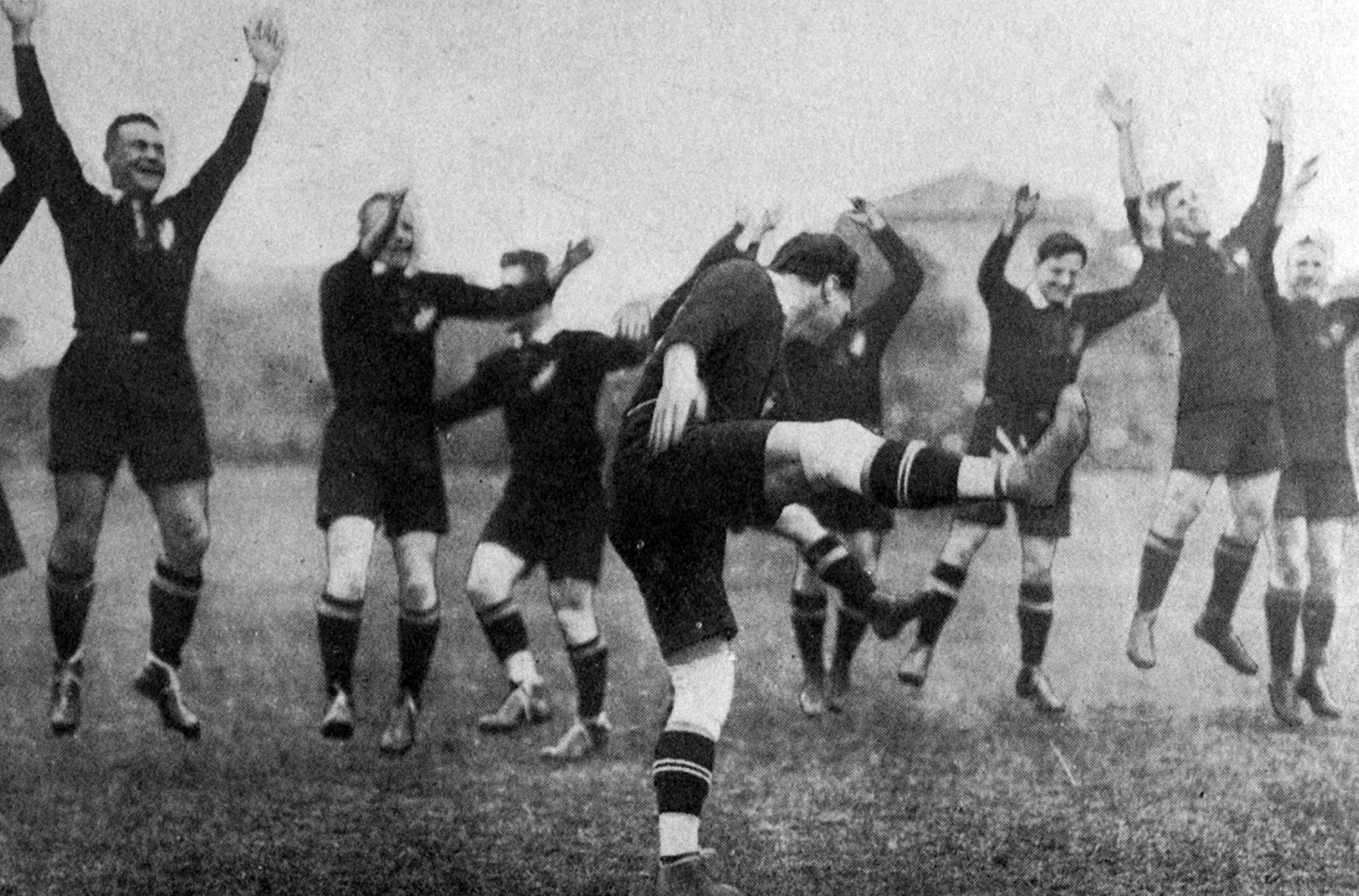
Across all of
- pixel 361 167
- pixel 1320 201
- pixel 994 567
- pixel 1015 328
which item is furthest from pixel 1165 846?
pixel 361 167

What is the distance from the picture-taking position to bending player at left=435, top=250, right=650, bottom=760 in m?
4.10

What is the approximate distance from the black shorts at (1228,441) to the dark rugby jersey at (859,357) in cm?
98

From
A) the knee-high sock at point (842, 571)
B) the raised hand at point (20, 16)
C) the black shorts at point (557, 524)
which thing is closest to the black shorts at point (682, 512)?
the black shorts at point (557, 524)

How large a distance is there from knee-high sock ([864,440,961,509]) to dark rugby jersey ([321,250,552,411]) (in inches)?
55.0

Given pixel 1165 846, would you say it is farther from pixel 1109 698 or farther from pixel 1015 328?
pixel 1015 328

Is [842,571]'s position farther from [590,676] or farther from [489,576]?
[489,576]

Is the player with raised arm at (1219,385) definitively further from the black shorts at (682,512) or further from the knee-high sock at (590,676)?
the knee-high sock at (590,676)

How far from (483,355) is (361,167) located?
2.30ft

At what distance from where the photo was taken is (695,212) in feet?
13.9

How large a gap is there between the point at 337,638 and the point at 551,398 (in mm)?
967

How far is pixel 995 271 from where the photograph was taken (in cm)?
429

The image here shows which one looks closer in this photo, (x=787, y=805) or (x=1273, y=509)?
(x=787, y=805)

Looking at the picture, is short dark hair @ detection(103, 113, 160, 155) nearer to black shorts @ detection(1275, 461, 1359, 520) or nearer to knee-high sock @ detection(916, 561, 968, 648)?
knee-high sock @ detection(916, 561, 968, 648)

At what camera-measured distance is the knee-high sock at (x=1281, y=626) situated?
4.35 meters
